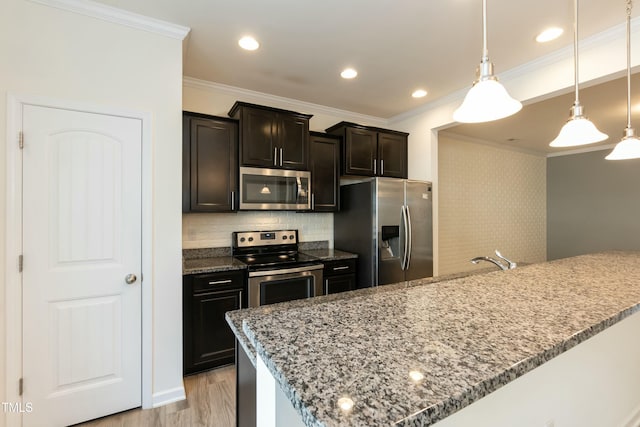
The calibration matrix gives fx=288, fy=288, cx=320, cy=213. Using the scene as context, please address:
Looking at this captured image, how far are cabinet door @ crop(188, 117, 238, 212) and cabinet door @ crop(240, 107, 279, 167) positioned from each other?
0.33 ft

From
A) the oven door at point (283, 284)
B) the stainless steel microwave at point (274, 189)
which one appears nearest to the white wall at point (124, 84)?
the oven door at point (283, 284)

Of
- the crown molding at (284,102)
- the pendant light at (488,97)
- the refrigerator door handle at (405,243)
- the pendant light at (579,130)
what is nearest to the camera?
the pendant light at (488,97)

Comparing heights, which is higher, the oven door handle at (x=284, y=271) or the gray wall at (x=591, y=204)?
the gray wall at (x=591, y=204)

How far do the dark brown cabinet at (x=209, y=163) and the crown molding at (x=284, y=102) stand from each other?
0.53 meters

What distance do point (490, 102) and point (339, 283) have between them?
2.42 m

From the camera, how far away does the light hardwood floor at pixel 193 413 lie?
6.25 ft

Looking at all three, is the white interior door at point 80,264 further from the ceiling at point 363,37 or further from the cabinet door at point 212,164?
the ceiling at point 363,37

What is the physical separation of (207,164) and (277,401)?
241 centimetres

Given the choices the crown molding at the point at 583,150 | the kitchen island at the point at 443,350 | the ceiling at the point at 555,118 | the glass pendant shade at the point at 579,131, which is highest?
the ceiling at the point at 555,118

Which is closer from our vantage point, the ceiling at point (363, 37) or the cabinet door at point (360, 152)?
the ceiling at point (363, 37)

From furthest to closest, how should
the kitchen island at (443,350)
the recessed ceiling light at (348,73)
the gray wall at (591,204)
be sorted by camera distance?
the gray wall at (591,204)
the recessed ceiling light at (348,73)
the kitchen island at (443,350)

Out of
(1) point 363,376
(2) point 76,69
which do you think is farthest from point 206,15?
(1) point 363,376

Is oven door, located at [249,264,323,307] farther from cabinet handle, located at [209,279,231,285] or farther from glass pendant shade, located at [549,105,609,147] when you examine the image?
glass pendant shade, located at [549,105,609,147]

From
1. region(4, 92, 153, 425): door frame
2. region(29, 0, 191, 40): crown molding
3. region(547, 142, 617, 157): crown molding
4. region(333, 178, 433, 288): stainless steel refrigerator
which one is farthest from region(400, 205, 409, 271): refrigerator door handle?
region(547, 142, 617, 157): crown molding
